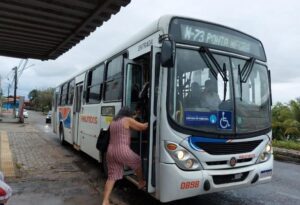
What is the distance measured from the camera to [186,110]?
5305 millimetres

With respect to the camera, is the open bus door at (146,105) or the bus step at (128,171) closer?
the open bus door at (146,105)

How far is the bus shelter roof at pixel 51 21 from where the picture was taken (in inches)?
244

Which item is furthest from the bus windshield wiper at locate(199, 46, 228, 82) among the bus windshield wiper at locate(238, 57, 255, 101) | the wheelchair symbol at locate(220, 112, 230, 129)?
the wheelchair symbol at locate(220, 112, 230, 129)

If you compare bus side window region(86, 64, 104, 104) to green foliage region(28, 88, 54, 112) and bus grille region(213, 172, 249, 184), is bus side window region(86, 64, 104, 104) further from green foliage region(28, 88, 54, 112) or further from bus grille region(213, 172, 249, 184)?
green foliage region(28, 88, 54, 112)

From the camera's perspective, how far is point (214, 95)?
18.4 feet

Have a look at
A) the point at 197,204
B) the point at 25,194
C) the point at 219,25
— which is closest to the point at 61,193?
the point at 25,194

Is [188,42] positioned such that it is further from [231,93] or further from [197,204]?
[197,204]

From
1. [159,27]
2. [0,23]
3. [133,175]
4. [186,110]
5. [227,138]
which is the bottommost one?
[133,175]

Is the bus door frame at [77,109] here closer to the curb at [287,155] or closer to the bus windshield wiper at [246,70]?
the bus windshield wiper at [246,70]

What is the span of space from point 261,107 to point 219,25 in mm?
1580

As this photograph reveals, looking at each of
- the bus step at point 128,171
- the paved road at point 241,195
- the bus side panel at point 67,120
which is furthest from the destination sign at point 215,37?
the bus side panel at point 67,120

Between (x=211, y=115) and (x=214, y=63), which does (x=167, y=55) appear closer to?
(x=214, y=63)

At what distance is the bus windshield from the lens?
17.5 ft

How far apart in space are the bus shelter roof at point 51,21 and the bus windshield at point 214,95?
5.33ft
